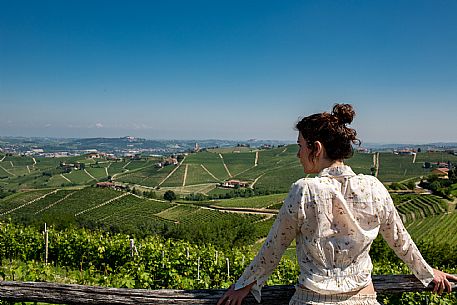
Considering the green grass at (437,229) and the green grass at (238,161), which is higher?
the green grass at (238,161)

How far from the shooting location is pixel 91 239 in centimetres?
1010

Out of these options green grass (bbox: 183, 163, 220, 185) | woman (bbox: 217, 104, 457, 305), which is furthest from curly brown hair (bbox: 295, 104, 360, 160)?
green grass (bbox: 183, 163, 220, 185)

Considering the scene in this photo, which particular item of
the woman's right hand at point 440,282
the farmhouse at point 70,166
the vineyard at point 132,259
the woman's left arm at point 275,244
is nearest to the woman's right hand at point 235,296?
the woman's left arm at point 275,244

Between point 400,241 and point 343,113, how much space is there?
2.55 feet

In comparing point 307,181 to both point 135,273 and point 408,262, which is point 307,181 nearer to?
point 408,262

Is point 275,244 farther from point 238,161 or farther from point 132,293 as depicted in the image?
point 238,161

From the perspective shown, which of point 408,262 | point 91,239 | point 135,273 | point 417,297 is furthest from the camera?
point 91,239

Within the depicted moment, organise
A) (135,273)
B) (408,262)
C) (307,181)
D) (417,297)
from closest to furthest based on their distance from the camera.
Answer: (307,181) → (408,262) → (417,297) → (135,273)

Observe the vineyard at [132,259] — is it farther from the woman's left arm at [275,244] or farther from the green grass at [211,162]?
the green grass at [211,162]

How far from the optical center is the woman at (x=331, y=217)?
5.56 ft

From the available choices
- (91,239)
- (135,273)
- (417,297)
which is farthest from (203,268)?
(417,297)

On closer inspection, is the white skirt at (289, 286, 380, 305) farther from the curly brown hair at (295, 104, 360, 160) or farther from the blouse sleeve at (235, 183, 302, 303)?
the curly brown hair at (295, 104, 360, 160)

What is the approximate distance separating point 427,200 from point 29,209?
56950 millimetres

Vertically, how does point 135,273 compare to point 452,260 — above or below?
above
